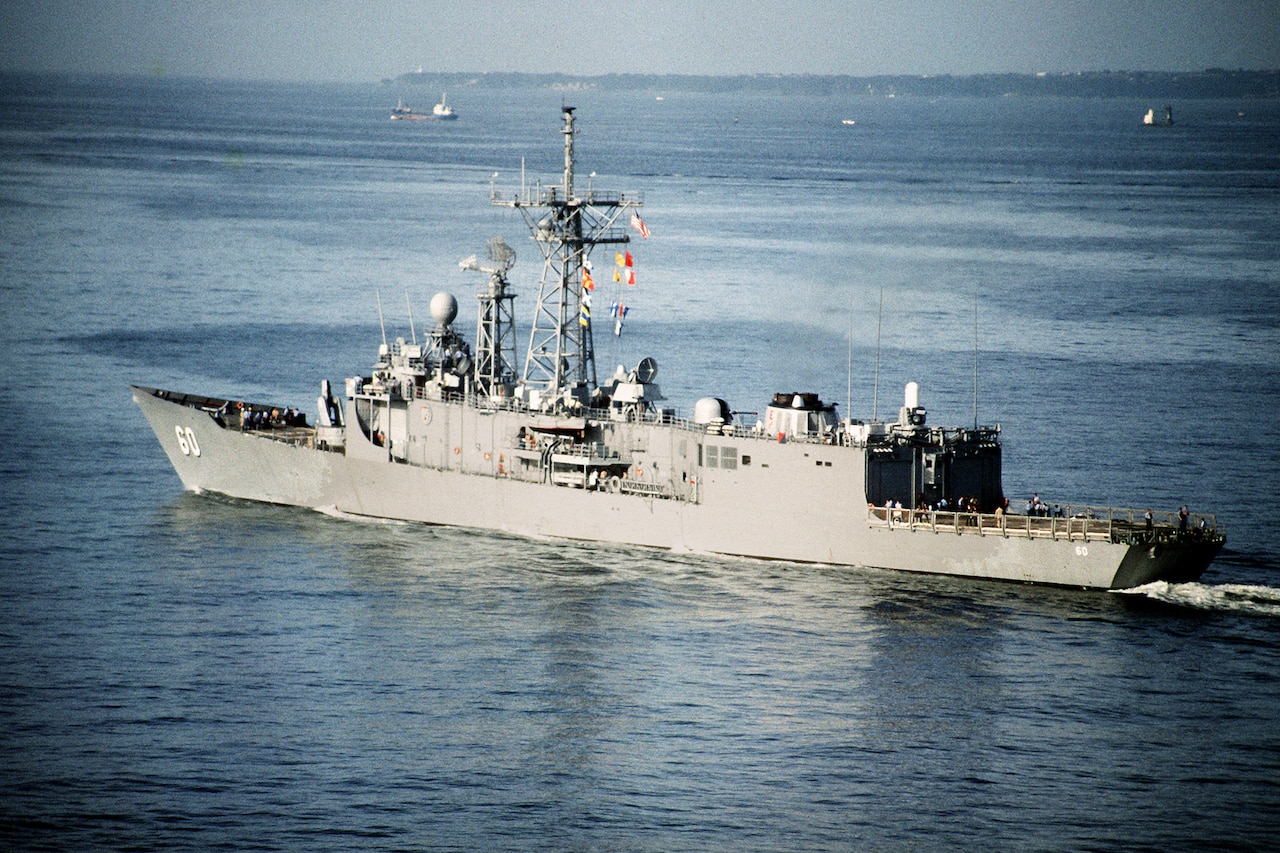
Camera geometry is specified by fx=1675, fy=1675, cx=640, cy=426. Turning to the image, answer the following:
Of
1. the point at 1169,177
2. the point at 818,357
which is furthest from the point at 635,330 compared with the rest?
the point at 1169,177

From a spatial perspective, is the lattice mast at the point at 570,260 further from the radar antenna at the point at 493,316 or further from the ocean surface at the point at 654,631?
the ocean surface at the point at 654,631

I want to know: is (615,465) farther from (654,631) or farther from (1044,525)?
(1044,525)

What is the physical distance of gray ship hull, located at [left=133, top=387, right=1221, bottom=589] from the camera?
131 ft

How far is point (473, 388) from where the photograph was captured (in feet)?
163

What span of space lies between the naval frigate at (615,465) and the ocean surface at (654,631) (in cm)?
84

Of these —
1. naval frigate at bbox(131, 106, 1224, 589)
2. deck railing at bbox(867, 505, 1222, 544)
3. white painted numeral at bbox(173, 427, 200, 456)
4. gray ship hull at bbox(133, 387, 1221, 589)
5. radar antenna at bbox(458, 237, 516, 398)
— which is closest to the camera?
deck railing at bbox(867, 505, 1222, 544)

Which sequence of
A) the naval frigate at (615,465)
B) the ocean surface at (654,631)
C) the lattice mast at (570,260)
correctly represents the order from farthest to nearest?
the lattice mast at (570,260) → the naval frigate at (615,465) → the ocean surface at (654,631)

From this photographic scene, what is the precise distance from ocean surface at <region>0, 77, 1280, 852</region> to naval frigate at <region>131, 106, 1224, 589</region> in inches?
33.2

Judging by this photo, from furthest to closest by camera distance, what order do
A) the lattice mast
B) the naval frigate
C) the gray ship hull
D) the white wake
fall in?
the lattice mast → the naval frigate → the gray ship hull → the white wake

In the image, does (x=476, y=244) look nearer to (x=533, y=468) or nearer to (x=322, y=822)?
(x=533, y=468)

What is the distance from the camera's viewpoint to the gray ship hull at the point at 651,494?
39844mm

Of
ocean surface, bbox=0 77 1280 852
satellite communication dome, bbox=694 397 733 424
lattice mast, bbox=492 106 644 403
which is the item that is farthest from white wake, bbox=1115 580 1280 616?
lattice mast, bbox=492 106 644 403

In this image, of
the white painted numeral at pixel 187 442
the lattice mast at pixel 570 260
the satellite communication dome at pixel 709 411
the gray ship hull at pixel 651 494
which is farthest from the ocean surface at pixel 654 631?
the lattice mast at pixel 570 260

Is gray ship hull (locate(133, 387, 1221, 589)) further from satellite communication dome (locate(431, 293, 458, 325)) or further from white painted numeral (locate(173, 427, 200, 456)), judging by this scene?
satellite communication dome (locate(431, 293, 458, 325))
